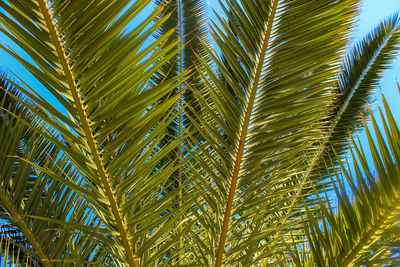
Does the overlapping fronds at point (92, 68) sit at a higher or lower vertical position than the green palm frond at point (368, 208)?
higher

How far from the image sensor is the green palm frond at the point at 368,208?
1388mm

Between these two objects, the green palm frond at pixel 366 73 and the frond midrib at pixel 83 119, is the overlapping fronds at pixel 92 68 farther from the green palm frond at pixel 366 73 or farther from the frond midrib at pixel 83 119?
the green palm frond at pixel 366 73

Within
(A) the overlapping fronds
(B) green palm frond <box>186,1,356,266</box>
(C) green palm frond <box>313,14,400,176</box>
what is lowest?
(C) green palm frond <box>313,14,400,176</box>

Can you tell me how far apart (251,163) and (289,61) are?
583 millimetres

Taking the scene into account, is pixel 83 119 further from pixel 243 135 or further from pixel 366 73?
pixel 366 73

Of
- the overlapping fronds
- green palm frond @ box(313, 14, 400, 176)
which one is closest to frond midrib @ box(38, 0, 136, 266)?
the overlapping fronds

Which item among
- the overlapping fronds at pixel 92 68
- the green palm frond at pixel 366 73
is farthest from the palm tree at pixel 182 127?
the green palm frond at pixel 366 73

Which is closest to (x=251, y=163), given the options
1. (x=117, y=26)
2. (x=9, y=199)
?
(x=117, y=26)

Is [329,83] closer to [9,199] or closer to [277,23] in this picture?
[277,23]

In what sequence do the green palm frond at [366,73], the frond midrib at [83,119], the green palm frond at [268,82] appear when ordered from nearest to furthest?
the frond midrib at [83,119] → the green palm frond at [268,82] → the green palm frond at [366,73]

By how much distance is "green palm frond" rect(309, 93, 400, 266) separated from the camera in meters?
1.39

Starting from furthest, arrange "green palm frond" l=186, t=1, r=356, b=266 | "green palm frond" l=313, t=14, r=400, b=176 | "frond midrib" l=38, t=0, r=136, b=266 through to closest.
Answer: "green palm frond" l=313, t=14, r=400, b=176
"green palm frond" l=186, t=1, r=356, b=266
"frond midrib" l=38, t=0, r=136, b=266

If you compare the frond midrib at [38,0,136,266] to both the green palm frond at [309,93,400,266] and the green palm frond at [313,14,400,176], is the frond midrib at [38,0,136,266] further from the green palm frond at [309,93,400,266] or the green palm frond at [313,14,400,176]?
the green palm frond at [313,14,400,176]

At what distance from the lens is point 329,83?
6.14ft
